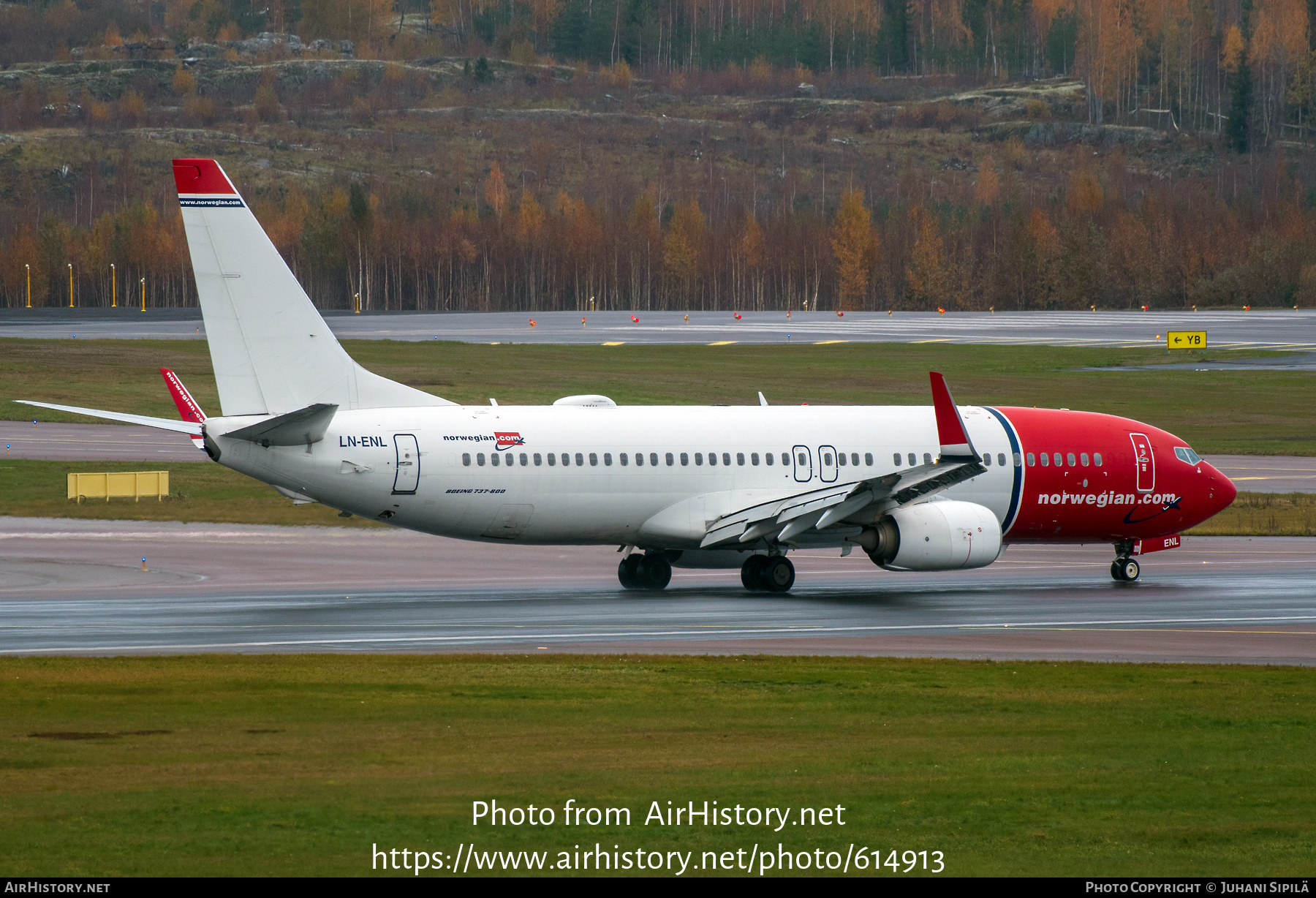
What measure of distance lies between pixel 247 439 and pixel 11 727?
14043mm

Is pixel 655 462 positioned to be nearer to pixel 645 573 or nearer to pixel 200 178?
pixel 645 573

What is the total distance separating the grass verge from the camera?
47.4m

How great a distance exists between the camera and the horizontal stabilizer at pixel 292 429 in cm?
3066

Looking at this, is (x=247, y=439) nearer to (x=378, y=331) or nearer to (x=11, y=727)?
(x=11, y=727)

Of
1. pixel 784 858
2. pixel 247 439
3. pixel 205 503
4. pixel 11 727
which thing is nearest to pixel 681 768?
pixel 784 858

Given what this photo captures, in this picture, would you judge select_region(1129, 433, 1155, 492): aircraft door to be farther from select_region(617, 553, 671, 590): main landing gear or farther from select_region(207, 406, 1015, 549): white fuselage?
select_region(617, 553, 671, 590): main landing gear

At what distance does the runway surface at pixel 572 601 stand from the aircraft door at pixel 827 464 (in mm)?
2447

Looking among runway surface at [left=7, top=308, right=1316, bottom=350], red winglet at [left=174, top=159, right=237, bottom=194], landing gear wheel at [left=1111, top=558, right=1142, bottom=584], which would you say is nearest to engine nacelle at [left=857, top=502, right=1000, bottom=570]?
landing gear wheel at [left=1111, top=558, right=1142, bottom=584]

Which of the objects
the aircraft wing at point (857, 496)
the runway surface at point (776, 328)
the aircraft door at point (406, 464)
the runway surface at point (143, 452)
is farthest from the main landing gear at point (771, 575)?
the runway surface at point (776, 328)

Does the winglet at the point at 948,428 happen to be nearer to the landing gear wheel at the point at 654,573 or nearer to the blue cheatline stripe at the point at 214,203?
the landing gear wheel at the point at 654,573

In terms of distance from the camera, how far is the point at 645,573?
117 feet

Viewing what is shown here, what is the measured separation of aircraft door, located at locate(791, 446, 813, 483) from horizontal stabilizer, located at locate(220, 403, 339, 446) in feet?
33.9

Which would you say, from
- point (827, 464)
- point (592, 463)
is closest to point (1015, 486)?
point (827, 464)

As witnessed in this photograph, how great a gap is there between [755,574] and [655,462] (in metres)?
3.21
